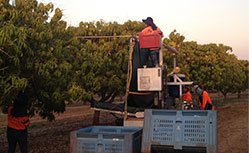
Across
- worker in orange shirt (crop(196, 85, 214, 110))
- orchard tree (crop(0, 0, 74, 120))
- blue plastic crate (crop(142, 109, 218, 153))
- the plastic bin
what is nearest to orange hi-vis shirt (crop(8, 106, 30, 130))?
orchard tree (crop(0, 0, 74, 120))

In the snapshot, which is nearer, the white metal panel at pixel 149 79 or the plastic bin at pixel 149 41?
the white metal panel at pixel 149 79

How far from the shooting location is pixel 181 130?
4445 millimetres

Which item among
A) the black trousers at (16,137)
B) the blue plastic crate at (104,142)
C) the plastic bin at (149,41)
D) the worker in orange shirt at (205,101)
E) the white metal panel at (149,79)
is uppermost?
the plastic bin at (149,41)

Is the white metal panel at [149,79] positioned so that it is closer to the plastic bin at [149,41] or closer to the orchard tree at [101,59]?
the plastic bin at [149,41]

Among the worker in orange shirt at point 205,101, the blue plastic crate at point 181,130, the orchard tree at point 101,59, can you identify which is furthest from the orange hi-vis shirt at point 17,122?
the worker in orange shirt at point 205,101

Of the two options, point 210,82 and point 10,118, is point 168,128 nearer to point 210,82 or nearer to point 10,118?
point 10,118

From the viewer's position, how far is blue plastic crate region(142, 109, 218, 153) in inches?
169

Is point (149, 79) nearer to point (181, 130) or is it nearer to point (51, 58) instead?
point (181, 130)

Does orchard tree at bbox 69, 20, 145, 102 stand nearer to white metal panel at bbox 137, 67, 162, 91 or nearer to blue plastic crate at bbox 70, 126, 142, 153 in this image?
white metal panel at bbox 137, 67, 162, 91

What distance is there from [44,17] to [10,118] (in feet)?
12.7

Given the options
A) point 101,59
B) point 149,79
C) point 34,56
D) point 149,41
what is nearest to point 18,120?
point 34,56

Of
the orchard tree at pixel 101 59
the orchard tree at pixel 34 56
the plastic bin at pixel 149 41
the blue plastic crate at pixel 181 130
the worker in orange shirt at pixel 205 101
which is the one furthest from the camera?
A: the orchard tree at pixel 101 59

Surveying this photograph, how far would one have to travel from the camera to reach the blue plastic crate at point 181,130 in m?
4.30

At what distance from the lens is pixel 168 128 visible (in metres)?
4.54
